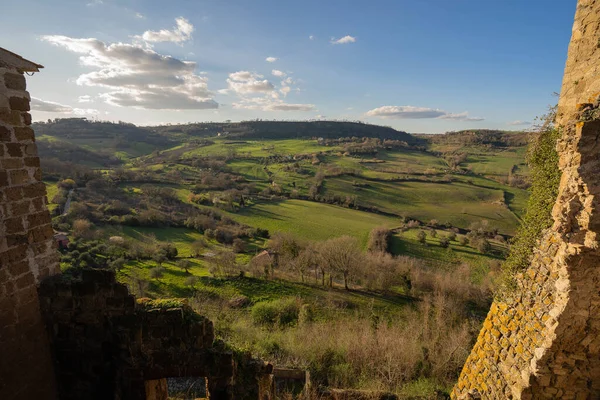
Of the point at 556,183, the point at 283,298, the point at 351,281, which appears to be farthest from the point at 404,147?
the point at 556,183

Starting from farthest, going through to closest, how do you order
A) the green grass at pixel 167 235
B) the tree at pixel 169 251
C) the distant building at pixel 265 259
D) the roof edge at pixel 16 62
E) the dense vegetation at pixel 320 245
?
the green grass at pixel 167 235 → the tree at pixel 169 251 → the distant building at pixel 265 259 → the dense vegetation at pixel 320 245 → the roof edge at pixel 16 62

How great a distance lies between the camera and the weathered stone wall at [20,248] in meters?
3.92

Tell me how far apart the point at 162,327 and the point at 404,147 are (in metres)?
105

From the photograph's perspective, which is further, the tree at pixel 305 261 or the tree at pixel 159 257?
the tree at pixel 305 261

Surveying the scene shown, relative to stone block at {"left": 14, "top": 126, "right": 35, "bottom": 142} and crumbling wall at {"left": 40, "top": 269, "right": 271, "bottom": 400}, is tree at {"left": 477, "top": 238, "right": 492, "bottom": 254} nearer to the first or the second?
crumbling wall at {"left": 40, "top": 269, "right": 271, "bottom": 400}

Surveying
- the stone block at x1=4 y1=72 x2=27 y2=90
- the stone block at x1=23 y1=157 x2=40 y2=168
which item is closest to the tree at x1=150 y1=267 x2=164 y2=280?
the stone block at x1=23 y1=157 x2=40 y2=168

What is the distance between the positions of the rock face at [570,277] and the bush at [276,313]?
18582 mm

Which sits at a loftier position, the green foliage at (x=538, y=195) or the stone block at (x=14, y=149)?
the stone block at (x=14, y=149)

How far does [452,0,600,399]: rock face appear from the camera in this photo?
13.1ft

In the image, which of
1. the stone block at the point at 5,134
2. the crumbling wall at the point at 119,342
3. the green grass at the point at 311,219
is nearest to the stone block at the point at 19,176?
the stone block at the point at 5,134

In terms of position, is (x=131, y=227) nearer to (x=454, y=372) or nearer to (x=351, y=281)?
(x=351, y=281)

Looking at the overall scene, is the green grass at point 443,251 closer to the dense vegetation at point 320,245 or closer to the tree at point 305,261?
the dense vegetation at point 320,245

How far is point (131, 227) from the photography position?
125 ft

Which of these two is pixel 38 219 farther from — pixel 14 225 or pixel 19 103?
pixel 19 103
